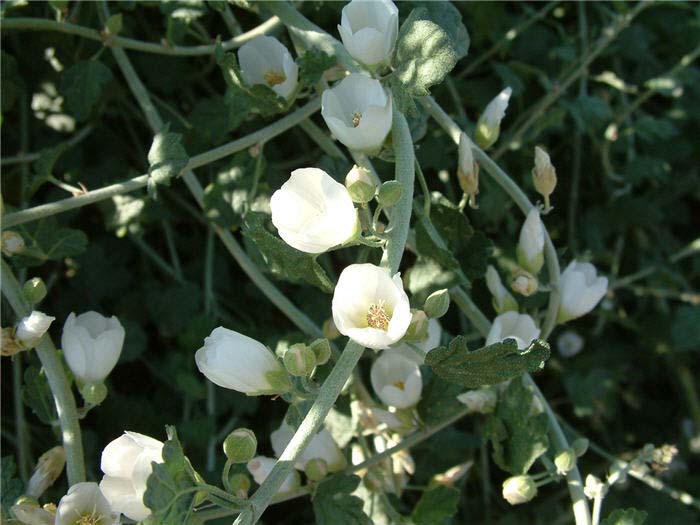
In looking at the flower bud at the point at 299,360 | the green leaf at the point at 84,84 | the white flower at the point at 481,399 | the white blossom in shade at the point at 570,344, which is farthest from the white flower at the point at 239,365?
the white blossom in shade at the point at 570,344

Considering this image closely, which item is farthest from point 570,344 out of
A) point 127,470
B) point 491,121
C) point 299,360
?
point 127,470

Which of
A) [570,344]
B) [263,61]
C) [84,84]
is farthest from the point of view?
[570,344]

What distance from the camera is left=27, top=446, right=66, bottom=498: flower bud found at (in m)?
1.04

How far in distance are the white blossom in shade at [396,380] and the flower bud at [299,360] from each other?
0.27 m

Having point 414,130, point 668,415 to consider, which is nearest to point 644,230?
point 668,415

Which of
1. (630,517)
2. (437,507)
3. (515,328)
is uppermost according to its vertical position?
(515,328)

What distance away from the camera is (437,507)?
1.15 m

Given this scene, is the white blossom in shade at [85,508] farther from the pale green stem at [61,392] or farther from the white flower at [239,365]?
the white flower at [239,365]

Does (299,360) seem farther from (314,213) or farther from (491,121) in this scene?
(491,121)

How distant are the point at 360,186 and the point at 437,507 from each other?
484 mm

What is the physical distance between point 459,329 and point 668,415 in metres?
0.60

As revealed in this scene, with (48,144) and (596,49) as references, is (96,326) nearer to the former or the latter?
(48,144)

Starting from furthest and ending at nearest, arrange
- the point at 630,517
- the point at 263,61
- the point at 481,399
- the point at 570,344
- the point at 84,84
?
the point at 570,344 → the point at 84,84 → the point at 263,61 → the point at 481,399 → the point at 630,517

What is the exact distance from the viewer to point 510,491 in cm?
103
